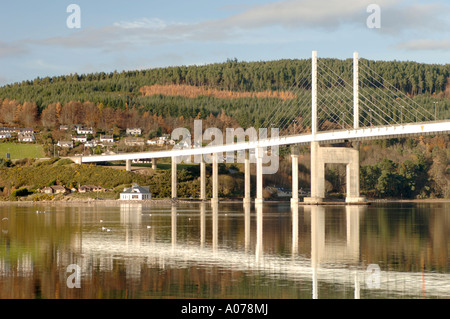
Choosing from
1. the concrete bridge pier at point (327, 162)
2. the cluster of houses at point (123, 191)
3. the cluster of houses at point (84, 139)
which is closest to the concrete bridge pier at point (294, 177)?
the concrete bridge pier at point (327, 162)

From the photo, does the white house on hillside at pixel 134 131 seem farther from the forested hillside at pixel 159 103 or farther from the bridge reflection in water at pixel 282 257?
the bridge reflection in water at pixel 282 257

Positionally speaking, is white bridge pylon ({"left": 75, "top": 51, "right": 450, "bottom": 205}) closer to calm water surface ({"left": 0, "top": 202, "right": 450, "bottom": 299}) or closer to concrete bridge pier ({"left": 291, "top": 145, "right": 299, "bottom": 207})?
concrete bridge pier ({"left": 291, "top": 145, "right": 299, "bottom": 207})

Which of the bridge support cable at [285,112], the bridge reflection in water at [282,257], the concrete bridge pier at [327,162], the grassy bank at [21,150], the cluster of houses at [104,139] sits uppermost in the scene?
the bridge support cable at [285,112]

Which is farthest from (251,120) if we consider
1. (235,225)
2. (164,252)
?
(164,252)

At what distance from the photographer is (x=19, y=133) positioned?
5861 inches

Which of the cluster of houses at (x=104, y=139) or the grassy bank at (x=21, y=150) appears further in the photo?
the cluster of houses at (x=104, y=139)

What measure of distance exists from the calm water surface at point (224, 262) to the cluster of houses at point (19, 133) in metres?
108

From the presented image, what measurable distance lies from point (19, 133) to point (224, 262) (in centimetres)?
12995

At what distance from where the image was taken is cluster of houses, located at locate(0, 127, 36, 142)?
481 ft

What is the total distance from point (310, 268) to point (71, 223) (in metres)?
27.6

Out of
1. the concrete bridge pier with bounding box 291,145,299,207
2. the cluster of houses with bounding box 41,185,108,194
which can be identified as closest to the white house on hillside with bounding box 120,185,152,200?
the cluster of houses with bounding box 41,185,108,194

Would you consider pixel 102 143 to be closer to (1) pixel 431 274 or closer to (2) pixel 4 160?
(2) pixel 4 160

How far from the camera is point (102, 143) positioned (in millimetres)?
148375

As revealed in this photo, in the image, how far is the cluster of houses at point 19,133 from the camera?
147 meters
